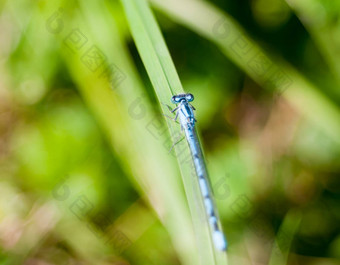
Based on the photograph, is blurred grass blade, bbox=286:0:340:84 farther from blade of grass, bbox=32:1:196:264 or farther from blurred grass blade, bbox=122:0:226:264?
blade of grass, bbox=32:1:196:264

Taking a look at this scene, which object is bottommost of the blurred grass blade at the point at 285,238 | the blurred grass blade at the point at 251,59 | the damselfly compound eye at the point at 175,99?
the blurred grass blade at the point at 285,238

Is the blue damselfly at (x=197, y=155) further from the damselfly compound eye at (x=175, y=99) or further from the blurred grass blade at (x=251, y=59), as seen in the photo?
the blurred grass blade at (x=251, y=59)

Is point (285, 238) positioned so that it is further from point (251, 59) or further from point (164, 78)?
point (164, 78)

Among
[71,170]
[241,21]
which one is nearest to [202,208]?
[71,170]

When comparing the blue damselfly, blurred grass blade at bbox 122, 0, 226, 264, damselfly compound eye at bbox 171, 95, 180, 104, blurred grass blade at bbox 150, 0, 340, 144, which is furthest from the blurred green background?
blurred grass blade at bbox 122, 0, 226, 264

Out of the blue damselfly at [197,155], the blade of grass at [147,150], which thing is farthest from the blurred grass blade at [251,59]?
the blue damselfly at [197,155]

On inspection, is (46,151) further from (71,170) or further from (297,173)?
(297,173)
